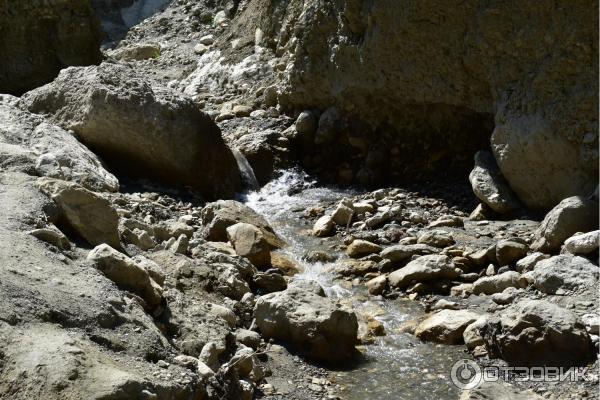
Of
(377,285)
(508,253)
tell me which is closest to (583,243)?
(508,253)

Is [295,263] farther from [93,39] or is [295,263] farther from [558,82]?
[93,39]

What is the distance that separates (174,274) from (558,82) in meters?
3.76

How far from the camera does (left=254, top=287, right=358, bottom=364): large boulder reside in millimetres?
5242

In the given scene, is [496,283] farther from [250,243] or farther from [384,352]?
[250,243]

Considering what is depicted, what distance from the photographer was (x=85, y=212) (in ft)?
17.8

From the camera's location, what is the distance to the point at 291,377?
16.4 feet

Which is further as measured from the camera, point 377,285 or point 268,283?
point 377,285

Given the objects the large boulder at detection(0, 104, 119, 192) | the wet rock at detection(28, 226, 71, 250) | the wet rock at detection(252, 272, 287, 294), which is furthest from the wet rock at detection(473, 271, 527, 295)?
the large boulder at detection(0, 104, 119, 192)

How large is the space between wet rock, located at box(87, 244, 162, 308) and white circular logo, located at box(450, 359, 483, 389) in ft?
5.71

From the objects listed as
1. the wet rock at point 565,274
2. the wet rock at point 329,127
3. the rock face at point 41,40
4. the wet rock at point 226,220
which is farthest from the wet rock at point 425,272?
the rock face at point 41,40

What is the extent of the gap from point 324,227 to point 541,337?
3163 millimetres

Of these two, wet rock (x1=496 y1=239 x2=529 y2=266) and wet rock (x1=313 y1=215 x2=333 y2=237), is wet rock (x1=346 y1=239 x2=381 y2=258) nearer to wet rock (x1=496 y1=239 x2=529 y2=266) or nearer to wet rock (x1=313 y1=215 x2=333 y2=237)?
wet rock (x1=313 y1=215 x2=333 y2=237)

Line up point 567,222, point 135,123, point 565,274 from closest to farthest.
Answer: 1. point 565,274
2. point 567,222
3. point 135,123

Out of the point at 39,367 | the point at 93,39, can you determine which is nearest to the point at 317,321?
the point at 39,367
